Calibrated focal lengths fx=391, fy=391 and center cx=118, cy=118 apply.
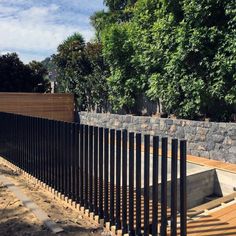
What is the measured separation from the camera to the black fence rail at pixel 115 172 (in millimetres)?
3977

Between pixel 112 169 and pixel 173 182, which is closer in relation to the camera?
pixel 173 182

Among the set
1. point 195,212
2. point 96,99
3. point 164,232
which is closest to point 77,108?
point 96,99

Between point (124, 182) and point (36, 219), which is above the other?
point (124, 182)

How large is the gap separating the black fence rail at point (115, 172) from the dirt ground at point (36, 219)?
0.19 metres

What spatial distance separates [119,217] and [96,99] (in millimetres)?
13310

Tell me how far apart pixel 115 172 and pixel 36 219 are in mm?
1222

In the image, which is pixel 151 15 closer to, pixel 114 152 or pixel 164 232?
pixel 114 152

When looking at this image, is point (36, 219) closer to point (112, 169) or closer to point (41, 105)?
point (112, 169)

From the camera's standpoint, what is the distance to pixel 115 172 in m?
4.80

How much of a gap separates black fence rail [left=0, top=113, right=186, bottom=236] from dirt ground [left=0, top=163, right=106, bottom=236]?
19 cm

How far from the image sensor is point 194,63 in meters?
10.6

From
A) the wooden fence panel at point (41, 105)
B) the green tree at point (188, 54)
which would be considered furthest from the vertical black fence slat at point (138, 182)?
the wooden fence panel at point (41, 105)

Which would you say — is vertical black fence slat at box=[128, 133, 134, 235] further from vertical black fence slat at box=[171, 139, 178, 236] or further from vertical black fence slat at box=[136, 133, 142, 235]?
vertical black fence slat at box=[171, 139, 178, 236]

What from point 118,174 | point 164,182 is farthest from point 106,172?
point 164,182
